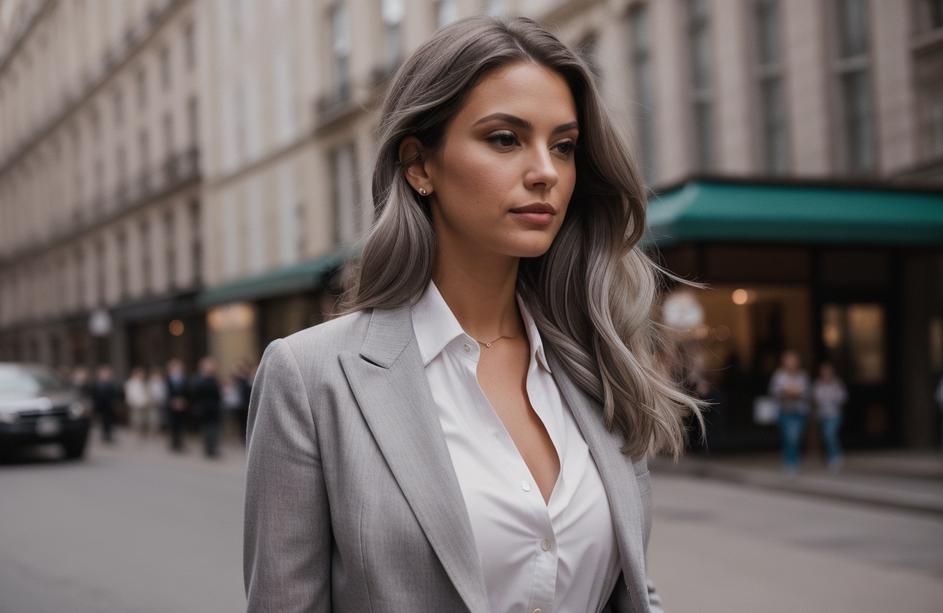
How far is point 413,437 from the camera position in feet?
5.82

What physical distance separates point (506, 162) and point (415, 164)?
206mm

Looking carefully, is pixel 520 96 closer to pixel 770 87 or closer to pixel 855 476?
pixel 855 476

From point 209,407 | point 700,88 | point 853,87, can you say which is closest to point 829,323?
point 853,87

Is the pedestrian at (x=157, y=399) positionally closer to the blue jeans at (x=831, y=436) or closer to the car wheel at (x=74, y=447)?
the car wheel at (x=74, y=447)

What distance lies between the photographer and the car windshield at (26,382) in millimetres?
17955

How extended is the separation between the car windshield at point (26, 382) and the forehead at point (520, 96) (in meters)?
17.7

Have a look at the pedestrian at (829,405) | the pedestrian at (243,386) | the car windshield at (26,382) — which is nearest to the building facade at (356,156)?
the pedestrian at (829,405)

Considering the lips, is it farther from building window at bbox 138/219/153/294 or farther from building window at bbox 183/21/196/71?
building window at bbox 138/219/153/294

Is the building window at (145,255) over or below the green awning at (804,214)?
over

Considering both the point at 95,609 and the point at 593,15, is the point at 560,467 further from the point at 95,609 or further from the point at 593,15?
the point at 593,15

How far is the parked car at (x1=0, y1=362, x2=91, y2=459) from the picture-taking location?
1723 cm

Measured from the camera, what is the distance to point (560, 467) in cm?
194

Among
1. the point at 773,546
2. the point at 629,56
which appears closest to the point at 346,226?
the point at 629,56

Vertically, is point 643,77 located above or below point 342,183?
above
